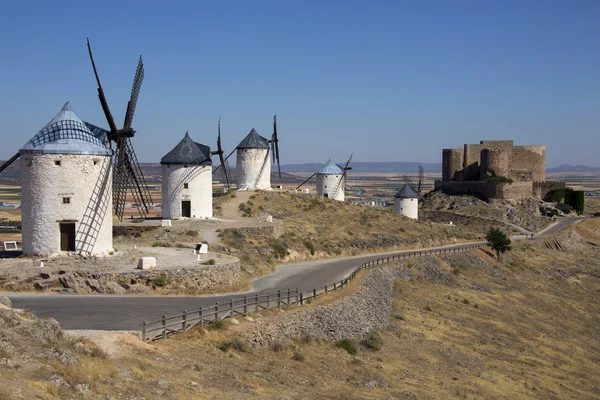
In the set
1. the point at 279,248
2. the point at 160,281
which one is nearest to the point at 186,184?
the point at 279,248

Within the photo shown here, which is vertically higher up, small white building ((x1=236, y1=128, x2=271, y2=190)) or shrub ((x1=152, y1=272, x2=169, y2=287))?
small white building ((x1=236, y1=128, x2=271, y2=190))

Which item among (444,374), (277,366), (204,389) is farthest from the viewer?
(444,374)

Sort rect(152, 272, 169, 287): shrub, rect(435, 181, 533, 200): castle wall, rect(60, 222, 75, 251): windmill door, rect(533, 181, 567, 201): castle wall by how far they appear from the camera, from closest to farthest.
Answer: rect(152, 272, 169, 287): shrub < rect(60, 222, 75, 251): windmill door < rect(435, 181, 533, 200): castle wall < rect(533, 181, 567, 201): castle wall

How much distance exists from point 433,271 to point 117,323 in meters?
23.8

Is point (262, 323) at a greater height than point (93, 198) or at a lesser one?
lesser

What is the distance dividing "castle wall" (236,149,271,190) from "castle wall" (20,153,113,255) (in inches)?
1012

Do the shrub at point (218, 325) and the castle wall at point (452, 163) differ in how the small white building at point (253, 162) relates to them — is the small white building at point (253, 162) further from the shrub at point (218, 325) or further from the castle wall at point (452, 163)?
the shrub at point (218, 325)

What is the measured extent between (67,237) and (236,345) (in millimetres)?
10022

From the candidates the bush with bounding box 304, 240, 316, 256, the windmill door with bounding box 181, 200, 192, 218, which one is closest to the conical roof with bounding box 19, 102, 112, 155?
the windmill door with bounding box 181, 200, 192, 218

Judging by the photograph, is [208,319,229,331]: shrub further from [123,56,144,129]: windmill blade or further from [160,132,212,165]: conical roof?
[160,132,212,165]: conical roof

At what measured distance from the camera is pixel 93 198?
2478 cm

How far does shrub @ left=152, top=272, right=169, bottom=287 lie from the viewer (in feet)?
73.9

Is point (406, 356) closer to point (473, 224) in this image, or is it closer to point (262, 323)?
point (262, 323)

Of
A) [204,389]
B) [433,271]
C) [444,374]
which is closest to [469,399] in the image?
[444,374]
